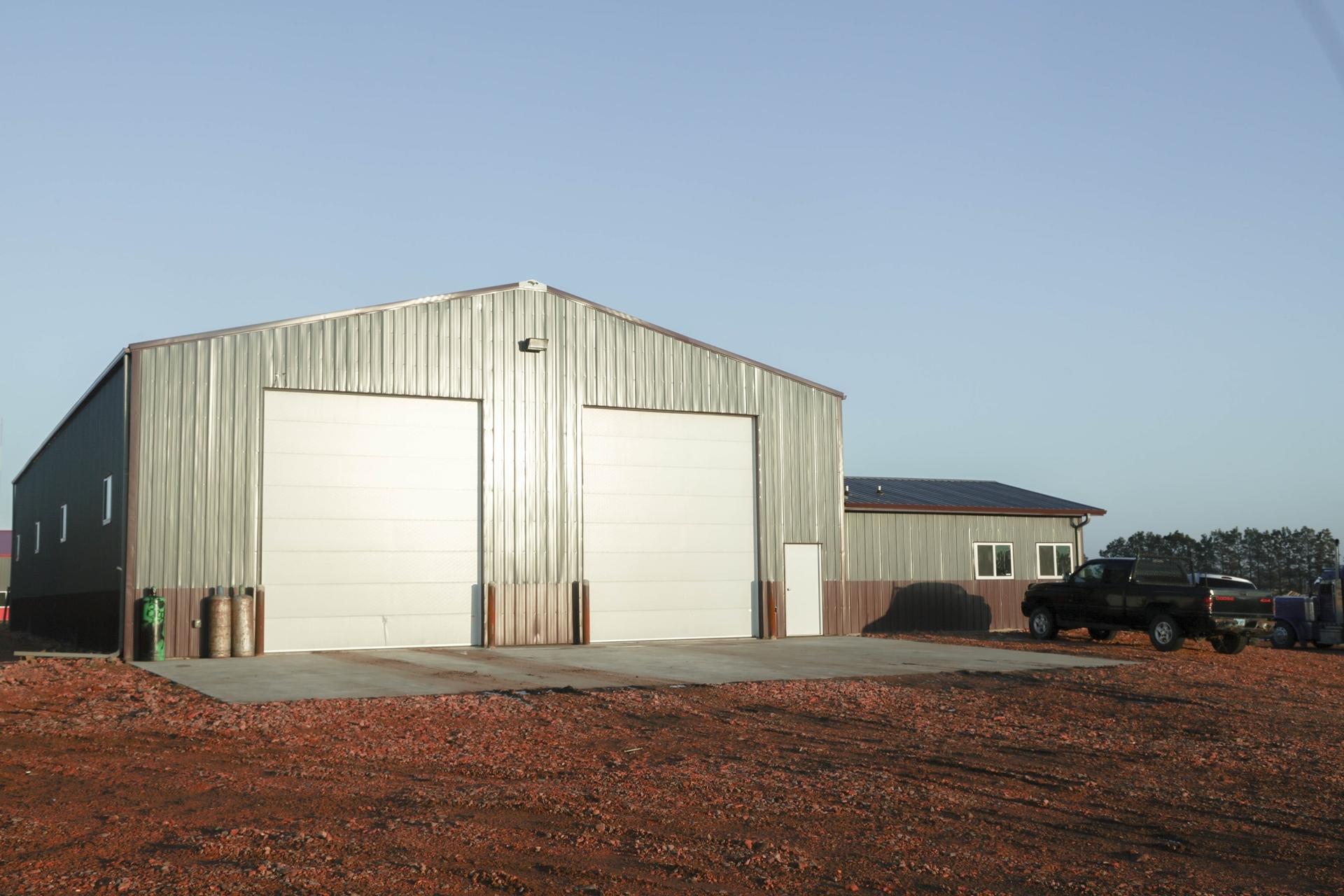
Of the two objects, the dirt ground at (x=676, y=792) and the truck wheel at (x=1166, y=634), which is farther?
the truck wheel at (x=1166, y=634)

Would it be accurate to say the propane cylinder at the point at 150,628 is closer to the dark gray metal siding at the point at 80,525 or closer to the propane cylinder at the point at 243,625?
the dark gray metal siding at the point at 80,525

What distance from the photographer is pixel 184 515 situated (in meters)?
18.8

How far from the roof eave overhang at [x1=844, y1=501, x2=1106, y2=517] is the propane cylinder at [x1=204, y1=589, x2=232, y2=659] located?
1474cm

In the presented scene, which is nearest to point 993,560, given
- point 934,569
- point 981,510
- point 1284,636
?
point 981,510

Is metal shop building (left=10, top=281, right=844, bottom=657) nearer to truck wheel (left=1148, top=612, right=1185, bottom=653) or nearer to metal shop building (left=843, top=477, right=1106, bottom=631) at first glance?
metal shop building (left=843, top=477, right=1106, bottom=631)

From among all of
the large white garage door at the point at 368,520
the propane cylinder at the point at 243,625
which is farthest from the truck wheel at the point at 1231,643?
the propane cylinder at the point at 243,625

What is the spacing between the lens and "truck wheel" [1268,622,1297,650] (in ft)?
89.3

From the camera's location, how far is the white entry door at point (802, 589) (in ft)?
80.3

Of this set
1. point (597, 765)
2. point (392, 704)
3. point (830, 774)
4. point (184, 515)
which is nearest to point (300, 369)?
point (184, 515)

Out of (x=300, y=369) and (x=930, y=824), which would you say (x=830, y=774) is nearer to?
(x=930, y=824)

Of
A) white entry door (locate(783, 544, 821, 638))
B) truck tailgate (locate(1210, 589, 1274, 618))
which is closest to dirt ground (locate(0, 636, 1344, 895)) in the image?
truck tailgate (locate(1210, 589, 1274, 618))

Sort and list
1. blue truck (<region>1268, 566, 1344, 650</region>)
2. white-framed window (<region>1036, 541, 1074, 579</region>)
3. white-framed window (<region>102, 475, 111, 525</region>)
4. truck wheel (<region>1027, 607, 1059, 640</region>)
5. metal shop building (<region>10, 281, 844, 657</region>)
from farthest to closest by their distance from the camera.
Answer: white-framed window (<region>1036, 541, 1074, 579</region>)
blue truck (<region>1268, 566, 1344, 650</region>)
truck wheel (<region>1027, 607, 1059, 640</region>)
white-framed window (<region>102, 475, 111, 525</region>)
metal shop building (<region>10, 281, 844, 657</region>)

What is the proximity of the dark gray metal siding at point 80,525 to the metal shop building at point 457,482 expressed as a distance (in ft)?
0.43

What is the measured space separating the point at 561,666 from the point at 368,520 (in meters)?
5.69
